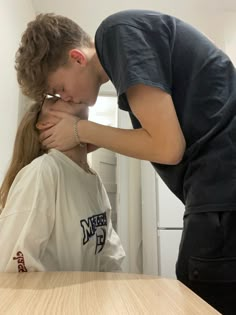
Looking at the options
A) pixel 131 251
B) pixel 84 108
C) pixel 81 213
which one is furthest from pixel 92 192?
pixel 131 251

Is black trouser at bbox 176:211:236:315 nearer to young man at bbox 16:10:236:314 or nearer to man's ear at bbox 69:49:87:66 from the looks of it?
young man at bbox 16:10:236:314

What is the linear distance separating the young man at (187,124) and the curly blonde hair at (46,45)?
20 cm

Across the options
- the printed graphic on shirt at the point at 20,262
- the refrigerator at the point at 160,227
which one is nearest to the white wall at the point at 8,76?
the printed graphic on shirt at the point at 20,262

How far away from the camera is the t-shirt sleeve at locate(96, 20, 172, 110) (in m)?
0.68

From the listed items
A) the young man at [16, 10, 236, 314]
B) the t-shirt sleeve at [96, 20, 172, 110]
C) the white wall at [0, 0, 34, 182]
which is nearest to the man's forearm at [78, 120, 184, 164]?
the young man at [16, 10, 236, 314]

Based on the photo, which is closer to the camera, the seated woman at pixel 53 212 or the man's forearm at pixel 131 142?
the man's forearm at pixel 131 142

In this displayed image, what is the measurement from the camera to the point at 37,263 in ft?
2.60

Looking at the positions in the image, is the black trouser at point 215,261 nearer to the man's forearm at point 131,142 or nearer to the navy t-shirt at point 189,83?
the navy t-shirt at point 189,83

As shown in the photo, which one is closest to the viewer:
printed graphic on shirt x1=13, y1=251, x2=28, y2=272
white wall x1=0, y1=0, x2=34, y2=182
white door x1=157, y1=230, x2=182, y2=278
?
printed graphic on shirt x1=13, y1=251, x2=28, y2=272

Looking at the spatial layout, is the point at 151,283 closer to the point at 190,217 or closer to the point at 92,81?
the point at 190,217

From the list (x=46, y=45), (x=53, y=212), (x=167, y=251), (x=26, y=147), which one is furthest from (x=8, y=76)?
(x=167, y=251)

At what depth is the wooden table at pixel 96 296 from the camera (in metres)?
0.44

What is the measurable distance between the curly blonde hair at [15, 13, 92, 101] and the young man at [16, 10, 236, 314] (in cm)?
20

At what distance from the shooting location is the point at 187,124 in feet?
2.38
